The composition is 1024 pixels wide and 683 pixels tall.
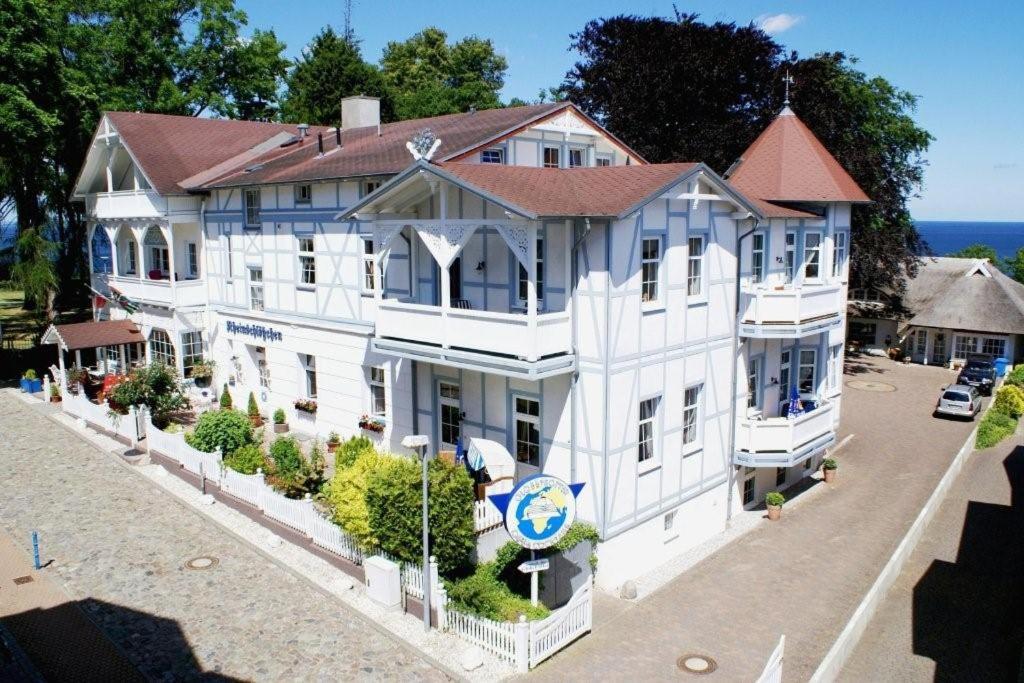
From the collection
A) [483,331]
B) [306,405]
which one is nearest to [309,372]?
[306,405]

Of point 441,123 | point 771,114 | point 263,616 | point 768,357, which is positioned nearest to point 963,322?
point 771,114

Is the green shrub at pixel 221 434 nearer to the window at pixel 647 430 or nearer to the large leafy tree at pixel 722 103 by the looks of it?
the window at pixel 647 430

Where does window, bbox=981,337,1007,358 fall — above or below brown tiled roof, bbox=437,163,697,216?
below

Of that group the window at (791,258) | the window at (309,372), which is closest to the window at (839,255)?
the window at (791,258)

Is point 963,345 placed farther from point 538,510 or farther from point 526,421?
point 538,510

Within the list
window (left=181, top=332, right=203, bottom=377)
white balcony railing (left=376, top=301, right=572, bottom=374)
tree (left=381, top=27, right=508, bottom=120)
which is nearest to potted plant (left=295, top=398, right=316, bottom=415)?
window (left=181, top=332, right=203, bottom=377)

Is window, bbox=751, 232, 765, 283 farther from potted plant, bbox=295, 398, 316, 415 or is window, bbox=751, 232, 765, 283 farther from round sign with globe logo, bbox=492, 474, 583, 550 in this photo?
potted plant, bbox=295, 398, 316, 415

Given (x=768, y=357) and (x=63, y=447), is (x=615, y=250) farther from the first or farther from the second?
(x=63, y=447)
